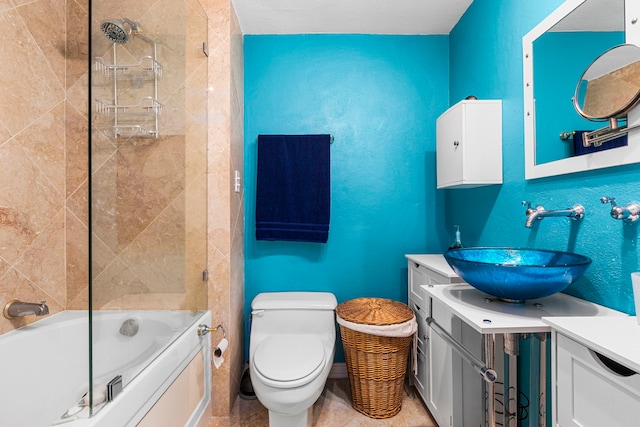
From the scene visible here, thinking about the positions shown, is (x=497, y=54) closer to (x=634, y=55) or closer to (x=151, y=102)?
(x=634, y=55)

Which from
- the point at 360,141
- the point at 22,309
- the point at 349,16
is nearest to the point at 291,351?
the point at 22,309

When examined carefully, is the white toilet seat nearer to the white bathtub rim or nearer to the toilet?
the toilet

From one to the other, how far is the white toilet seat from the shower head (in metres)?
→ 1.46

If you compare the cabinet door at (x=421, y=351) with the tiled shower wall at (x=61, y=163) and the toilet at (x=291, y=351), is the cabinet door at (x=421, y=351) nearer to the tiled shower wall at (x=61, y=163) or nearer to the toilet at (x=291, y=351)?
the toilet at (x=291, y=351)

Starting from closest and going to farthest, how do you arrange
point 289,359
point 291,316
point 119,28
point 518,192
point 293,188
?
point 119,28
point 518,192
point 289,359
point 291,316
point 293,188

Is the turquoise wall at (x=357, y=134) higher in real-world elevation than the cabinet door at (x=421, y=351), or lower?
higher

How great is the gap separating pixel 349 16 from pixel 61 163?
1870 millimetres

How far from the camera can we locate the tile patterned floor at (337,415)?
1.62 m

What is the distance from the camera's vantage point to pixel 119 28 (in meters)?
1.05

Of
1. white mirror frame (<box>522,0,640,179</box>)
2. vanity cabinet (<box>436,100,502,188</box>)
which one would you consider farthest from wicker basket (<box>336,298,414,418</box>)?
white mirror frame (<box>522,0,640,179</box>)

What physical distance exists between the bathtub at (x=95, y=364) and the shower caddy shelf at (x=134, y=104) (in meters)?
0.68

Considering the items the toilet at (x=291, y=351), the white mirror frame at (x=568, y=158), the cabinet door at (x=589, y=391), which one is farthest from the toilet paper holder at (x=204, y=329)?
the white mirror frame at (x=568, y=158)

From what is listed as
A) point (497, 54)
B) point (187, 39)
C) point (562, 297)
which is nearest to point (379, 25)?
point (497, 54)

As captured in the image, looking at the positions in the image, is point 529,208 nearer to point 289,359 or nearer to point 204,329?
point 289,359
